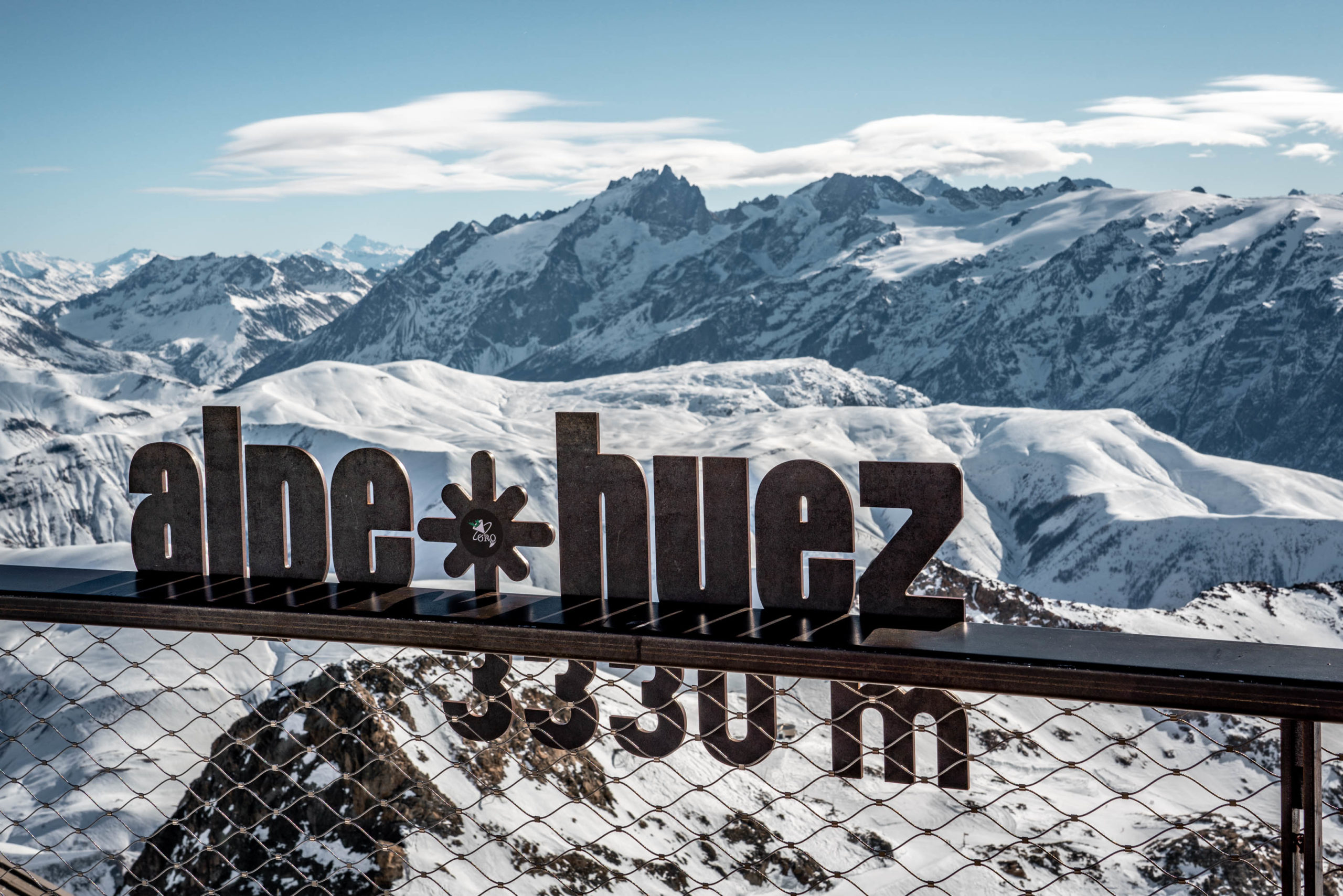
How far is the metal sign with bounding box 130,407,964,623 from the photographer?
11.1 feet

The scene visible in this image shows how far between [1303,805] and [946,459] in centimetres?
9473

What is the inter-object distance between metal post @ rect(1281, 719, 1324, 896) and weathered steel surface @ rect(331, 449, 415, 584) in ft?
9.17

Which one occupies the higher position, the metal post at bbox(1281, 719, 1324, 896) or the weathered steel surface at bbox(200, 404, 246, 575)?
the weathered steel surface at bbox(200, 404, 246, 575)

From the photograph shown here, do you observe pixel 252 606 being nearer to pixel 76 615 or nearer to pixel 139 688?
pixel 76 615

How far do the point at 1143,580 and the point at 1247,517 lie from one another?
14356 mm

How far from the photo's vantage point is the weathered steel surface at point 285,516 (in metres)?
3.96

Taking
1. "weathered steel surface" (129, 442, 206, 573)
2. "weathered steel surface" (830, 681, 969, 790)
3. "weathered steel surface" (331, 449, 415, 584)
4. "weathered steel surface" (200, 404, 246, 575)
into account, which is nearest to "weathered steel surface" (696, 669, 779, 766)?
"weathered steel surface" (830, 681, 969, 790)

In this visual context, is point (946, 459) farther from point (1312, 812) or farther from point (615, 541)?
point (1312, 812)

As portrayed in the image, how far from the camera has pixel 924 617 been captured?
10.9 ft

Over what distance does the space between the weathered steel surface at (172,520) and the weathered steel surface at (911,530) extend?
2548mm

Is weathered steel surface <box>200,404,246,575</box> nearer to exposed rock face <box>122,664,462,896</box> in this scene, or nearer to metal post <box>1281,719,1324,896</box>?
metal post <box>1281,719,1324,896</box>

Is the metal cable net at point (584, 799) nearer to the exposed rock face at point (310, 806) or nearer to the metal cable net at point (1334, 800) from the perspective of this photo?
the exposed rock face at point (310, 806)

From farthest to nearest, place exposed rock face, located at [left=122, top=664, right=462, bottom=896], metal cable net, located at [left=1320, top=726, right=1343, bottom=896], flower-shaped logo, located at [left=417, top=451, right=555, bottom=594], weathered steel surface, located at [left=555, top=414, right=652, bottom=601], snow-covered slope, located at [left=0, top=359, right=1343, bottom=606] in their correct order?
1. snow-covered slope, located at [left=0, top=359, right=1343, bottom=606]
2. metal cable net, located at [left=1320, top=726, right=1343, bottom=896]
3. exposed rock face, located at [left=122, top=664, right=462, bottom=896]
4. flower-shaped logo, located at [left=417, top=451, right=555, bottom=594]
5. weathered steel surface, located at [left=555, top=414, right=652, bottom=601]

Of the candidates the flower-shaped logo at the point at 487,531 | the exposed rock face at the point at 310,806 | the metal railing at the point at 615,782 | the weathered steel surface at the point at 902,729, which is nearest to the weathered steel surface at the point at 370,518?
the flower-shaped logo at the point at 487,531
